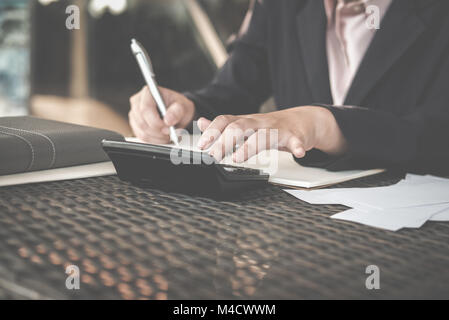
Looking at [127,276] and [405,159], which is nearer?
[127,276]

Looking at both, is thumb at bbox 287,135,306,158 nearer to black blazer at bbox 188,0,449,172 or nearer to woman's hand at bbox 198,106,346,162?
woman's hand at bbox 198,106,346,162

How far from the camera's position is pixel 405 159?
2.50 ft

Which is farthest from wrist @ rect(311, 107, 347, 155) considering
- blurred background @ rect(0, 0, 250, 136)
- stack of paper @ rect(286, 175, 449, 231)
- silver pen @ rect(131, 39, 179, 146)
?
blurred background @ rect(0, 0, 250, 136)

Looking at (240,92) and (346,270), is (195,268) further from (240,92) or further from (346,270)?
(240,92)

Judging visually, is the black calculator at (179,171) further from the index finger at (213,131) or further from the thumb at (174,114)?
the thumb at (174,114)

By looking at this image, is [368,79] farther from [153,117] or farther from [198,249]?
[198,249]

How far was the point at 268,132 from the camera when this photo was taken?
60 cm

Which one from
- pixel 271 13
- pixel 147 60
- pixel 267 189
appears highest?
pixel 271 13

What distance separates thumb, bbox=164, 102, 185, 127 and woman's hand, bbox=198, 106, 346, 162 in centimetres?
23

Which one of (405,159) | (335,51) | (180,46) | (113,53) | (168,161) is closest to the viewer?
(168,161)

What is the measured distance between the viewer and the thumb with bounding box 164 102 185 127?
850mm

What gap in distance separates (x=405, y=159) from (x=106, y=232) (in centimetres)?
55

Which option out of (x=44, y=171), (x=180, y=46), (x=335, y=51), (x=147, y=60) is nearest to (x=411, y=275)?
(x=44, y=171)

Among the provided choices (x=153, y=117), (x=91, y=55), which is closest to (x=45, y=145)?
(x=153, y=117)
